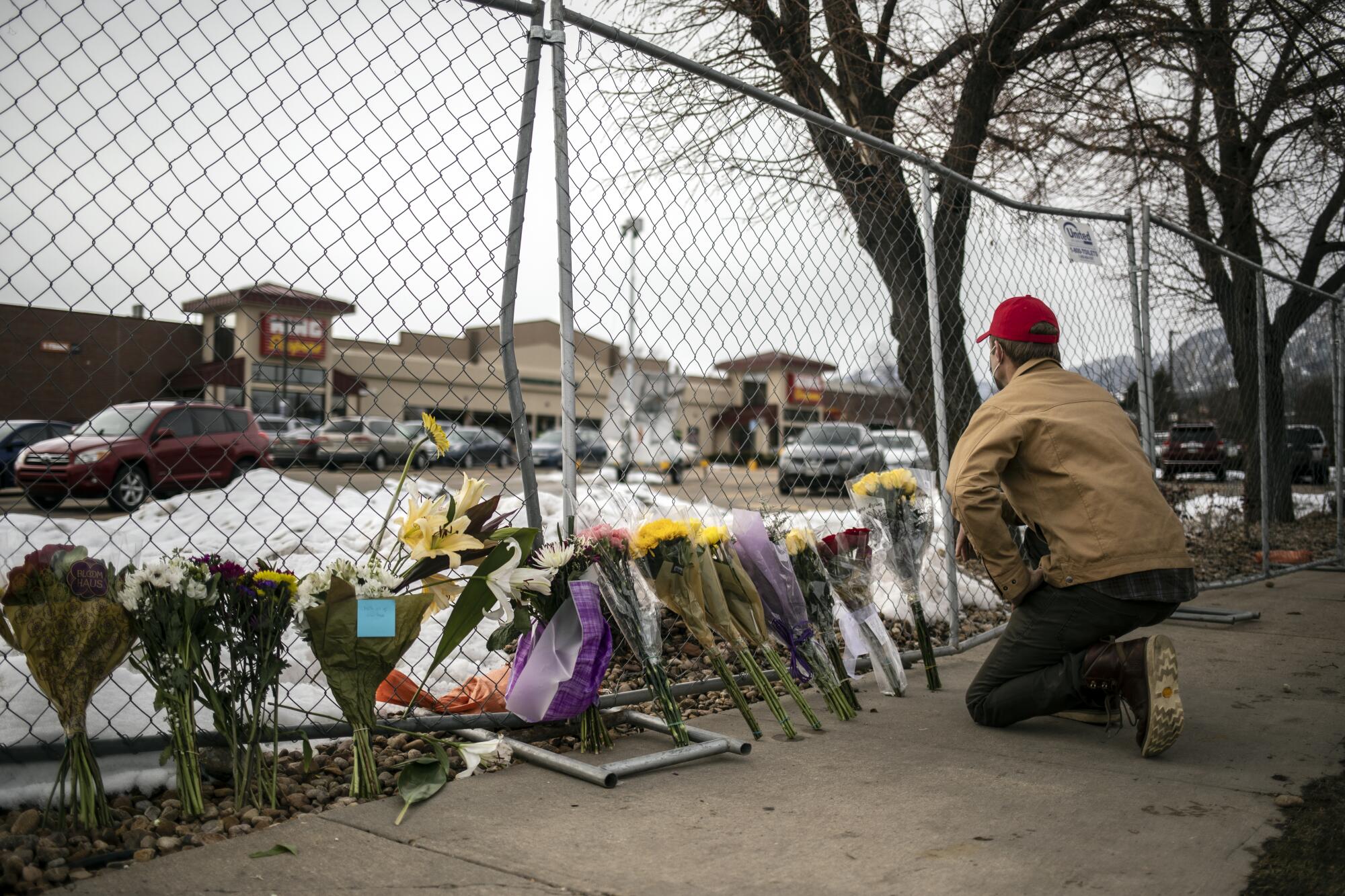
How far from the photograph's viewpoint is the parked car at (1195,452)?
26.6 feet

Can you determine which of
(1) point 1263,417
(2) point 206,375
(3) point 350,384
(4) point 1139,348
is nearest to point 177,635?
(2) point 206,375

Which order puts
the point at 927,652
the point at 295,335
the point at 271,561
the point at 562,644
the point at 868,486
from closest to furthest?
the point at 562,644
the point at 295,335
the point at 868,486
the point at 271,561
the point at 927,652

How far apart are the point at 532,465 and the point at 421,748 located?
983mm

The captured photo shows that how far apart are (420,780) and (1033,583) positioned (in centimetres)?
213

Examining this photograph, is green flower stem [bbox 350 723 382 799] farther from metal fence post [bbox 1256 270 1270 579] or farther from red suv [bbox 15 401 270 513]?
metal fence post [bbox 1256 270 1270 579]

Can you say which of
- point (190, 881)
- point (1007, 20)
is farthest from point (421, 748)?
point (1007, 20)

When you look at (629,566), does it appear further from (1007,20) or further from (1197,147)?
(1197,147)

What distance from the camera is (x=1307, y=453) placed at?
37.7 feet

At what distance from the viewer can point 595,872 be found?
2172 millimetres

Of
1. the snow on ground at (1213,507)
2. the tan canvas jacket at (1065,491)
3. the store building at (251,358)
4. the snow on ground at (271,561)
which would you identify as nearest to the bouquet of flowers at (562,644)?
the snow on ground at (271,561)

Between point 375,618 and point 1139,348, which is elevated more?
point 1139,348

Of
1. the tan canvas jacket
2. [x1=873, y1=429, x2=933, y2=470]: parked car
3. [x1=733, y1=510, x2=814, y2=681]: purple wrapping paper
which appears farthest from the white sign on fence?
[x1=733, y1=510, x2=814, y2=681]: purple wrapping paper

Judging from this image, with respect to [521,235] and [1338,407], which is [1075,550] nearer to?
[521,235]

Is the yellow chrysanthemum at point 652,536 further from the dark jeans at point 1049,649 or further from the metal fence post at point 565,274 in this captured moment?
the dark jeans at point 1049,649
